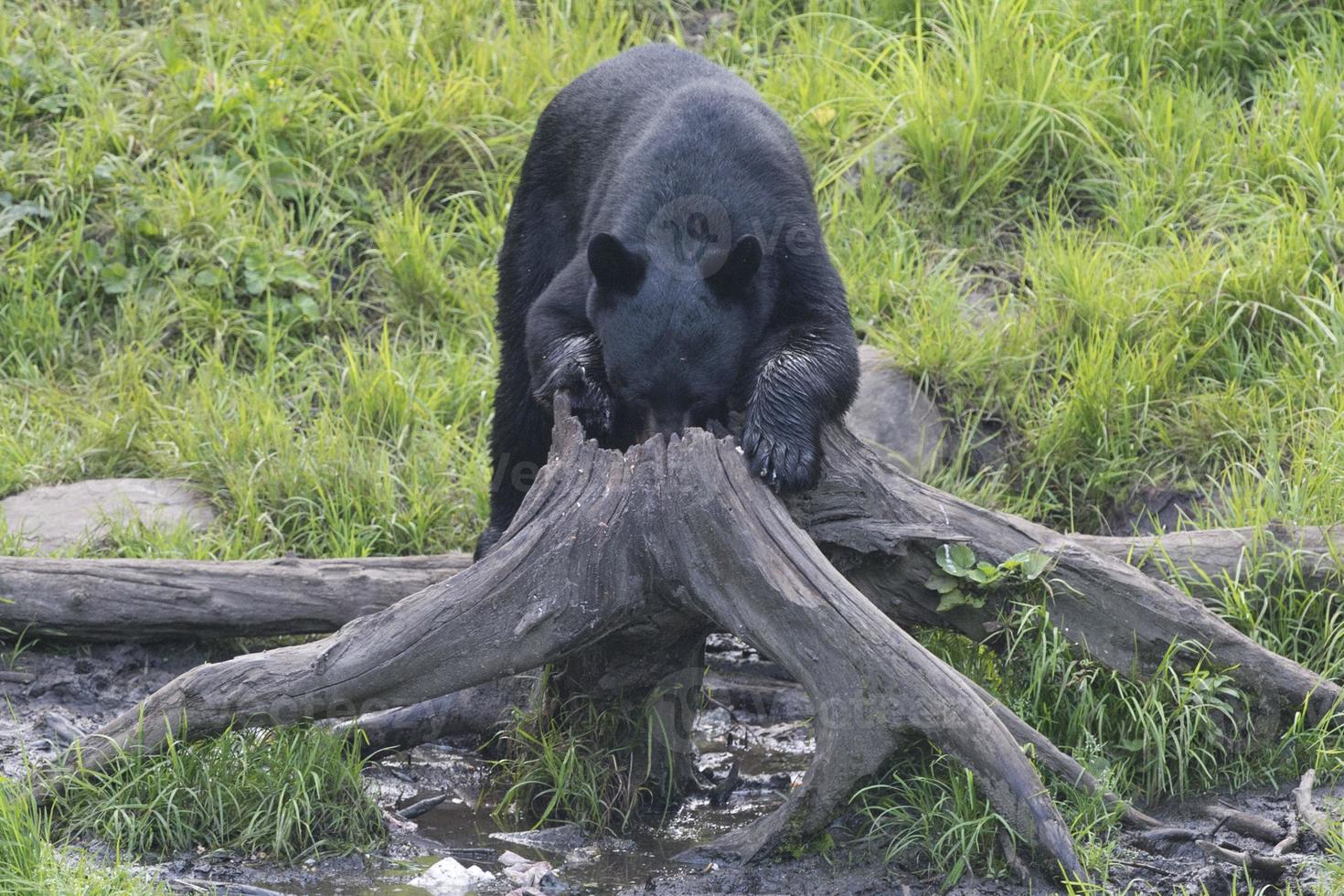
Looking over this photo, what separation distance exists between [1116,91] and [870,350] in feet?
6.08

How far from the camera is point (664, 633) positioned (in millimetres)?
3951

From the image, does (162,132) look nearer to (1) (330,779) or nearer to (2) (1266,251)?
(1) (330,779)

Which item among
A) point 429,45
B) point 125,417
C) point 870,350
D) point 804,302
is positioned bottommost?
point 125,417

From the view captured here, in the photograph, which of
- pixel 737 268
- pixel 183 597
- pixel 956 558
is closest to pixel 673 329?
pixel 737 268

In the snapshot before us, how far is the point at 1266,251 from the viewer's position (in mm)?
5820

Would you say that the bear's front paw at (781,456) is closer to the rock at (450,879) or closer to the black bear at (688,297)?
the black bear at (688,297)

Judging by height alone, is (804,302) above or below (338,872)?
above

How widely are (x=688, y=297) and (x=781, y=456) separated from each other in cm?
61

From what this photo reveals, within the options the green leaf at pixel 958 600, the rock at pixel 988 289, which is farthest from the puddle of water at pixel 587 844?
the rock at pixel 988 289

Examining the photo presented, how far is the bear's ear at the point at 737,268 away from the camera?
405cm

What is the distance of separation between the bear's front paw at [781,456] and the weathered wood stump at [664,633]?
0.12 m

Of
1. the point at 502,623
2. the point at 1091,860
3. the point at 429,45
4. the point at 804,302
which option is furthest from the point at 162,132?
the point at 1091,860

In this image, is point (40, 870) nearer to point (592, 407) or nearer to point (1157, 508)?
point (592, 407)

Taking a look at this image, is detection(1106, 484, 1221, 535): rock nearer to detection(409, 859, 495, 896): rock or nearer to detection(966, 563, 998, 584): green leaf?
detection(966, 563, 998, 584): green leaf
